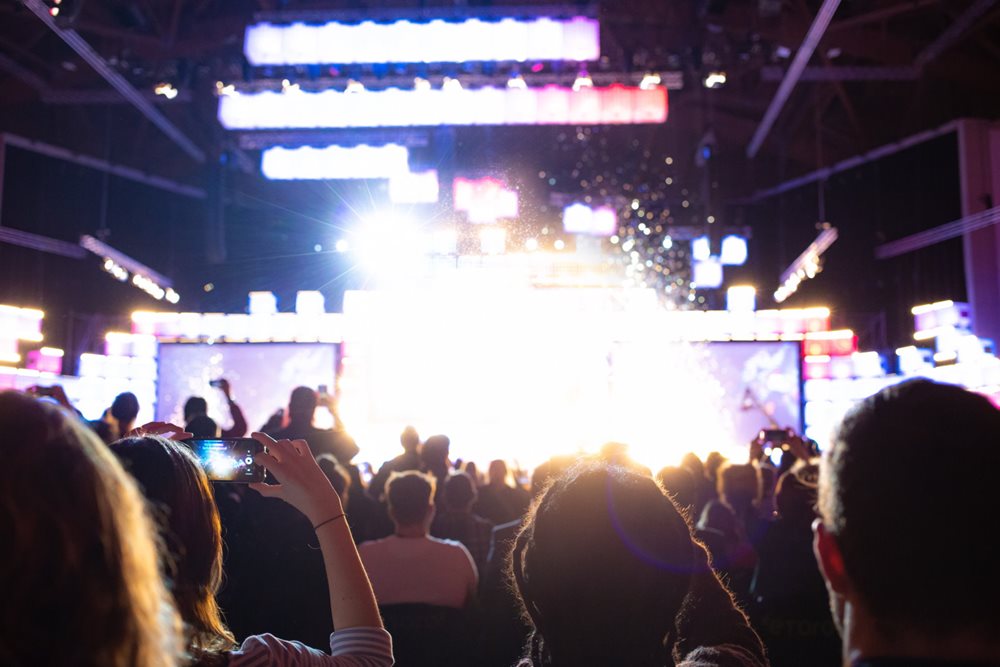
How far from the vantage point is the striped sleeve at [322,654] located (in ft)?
4.62

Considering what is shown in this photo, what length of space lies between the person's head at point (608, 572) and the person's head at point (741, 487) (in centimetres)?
354

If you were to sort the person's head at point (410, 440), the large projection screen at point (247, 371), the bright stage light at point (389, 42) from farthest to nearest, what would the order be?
the large projection screen at point (247, 371), the bright stage light at point (389, 42), the person's head at point (410, 440)

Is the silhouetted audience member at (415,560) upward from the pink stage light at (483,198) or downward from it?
downward

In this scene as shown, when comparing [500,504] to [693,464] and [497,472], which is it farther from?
[693,464]

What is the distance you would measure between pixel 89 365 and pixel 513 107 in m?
6.92

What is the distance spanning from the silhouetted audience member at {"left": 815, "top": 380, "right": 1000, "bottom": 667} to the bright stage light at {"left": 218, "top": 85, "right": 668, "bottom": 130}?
9059mm

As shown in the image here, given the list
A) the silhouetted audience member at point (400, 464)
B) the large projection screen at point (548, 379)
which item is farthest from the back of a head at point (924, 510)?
the large projection screen at point (548, 379)

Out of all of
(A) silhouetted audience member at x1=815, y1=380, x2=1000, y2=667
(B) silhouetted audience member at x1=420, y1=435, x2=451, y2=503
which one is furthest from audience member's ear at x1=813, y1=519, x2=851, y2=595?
(B) silhouetted audience member at x1=420, y1=435, x2=451, y2=503

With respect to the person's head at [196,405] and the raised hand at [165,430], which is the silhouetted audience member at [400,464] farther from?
the raised hand at [165,430]

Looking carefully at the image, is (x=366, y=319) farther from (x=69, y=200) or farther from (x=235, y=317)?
(x=69, y=200)

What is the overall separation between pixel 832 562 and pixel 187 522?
38.8 inches

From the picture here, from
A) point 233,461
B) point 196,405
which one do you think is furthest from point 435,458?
point 233,461

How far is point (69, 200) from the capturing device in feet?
47.3

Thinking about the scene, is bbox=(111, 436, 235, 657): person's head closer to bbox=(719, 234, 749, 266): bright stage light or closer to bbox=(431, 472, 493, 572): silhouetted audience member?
bbox=(431, 472, 493, 572): silhouetted audience member
